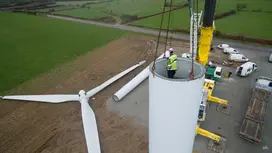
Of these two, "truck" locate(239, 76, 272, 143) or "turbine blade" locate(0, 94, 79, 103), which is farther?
"turbine blade" locate(0, 94, 79, 103)

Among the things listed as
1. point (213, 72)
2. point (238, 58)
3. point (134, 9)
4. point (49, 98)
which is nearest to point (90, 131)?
point (49, 98)

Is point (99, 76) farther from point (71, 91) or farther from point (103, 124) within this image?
point (103, 124)

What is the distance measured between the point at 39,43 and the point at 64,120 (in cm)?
2354

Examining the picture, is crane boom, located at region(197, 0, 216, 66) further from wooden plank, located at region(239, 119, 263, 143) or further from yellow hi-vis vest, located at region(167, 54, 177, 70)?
yellow hi-vis vest, located at region(167, 54, 177, 70)

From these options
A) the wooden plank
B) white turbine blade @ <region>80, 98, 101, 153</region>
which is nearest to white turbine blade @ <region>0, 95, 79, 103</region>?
white turbine blade @ <region>80, 98, 101, 153</region>

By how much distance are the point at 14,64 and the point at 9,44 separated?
10.8 meters

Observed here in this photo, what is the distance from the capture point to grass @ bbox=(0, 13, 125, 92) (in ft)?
79.2

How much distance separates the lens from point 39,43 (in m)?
34.1

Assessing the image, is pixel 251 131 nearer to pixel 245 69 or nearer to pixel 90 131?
pixel 245 69

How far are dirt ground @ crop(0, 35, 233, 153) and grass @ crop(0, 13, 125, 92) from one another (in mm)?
2818

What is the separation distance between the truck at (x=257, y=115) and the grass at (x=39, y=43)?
22.8m

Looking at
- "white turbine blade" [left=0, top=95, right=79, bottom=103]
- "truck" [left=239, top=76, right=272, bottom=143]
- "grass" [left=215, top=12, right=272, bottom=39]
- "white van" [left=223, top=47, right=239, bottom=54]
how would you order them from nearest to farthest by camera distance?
"truck" [left=239, top=76, right=272, bottom=143] < "white turbine blade" [left=0, top=95, right=79, bottom=103] < "white van" [left=223, top=47, right=239, bottom=54] < "grass" [left=215, top=12, right=272, bottom=39]

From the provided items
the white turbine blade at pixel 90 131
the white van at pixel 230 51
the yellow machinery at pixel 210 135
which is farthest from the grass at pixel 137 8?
the yellow machinery at pixel 210 135

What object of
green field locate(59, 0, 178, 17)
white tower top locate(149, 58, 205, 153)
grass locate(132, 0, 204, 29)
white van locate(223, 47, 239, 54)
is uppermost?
green field locate(59, 0, 178, 17)
